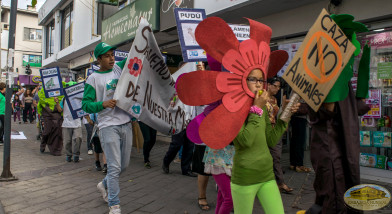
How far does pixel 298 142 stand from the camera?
6.05 metres

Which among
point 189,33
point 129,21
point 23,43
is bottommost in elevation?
point 189,33

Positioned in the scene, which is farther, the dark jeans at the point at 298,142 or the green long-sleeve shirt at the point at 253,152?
the dark jeans at the point at 298,142

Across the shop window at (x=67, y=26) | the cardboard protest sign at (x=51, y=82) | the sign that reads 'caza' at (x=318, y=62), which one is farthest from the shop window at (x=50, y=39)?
the sign that reads 'caza' at (x=318, y=62)

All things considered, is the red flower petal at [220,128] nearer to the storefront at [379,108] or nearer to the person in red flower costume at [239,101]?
the person in red flower costume at [239,101]

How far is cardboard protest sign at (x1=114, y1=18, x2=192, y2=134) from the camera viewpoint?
3.42 metres

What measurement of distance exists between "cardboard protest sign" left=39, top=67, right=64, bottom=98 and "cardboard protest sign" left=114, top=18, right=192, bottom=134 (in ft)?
14.5

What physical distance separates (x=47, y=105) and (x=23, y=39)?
34927 mm

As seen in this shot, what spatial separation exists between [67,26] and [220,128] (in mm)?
19465

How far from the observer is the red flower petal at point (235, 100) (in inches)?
87.4

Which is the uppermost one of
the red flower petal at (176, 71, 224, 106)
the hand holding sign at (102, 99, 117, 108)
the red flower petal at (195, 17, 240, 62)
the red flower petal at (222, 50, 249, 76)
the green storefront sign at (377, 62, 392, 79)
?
the green storefront sign at (377, 62, 392, 79)

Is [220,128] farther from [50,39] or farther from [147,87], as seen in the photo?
[50,39]

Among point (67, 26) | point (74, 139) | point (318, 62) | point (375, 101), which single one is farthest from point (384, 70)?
point (67, 26)

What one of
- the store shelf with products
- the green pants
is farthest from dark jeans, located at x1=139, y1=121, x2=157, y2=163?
the green pants

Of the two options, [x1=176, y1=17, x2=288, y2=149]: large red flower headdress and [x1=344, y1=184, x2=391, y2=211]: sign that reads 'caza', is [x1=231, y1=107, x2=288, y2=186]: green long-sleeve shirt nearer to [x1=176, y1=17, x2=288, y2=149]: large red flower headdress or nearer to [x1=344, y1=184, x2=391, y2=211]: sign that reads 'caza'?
[x1=176, y1=17, x2=288, y2=149]: large red flower headdress
